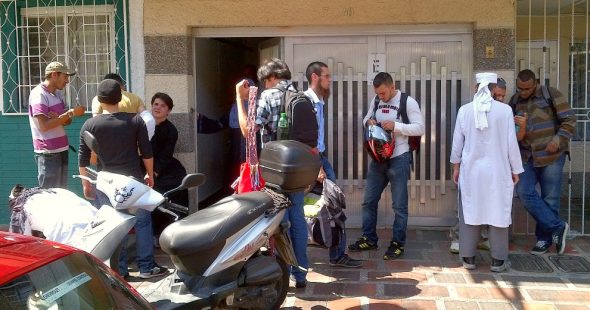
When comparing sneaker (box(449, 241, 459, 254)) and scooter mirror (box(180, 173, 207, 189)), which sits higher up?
scooter mirror (box(180, 173, 207, 189))

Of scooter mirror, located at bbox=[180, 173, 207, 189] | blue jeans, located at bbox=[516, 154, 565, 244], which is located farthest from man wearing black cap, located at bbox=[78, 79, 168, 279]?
blue jeans, located at bbox=[516, 154, 565, 244]

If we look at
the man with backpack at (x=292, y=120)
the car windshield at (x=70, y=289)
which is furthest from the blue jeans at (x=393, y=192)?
the car windshield at (x=70, y=289)

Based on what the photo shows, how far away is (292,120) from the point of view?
508 cm

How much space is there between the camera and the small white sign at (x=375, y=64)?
7.12m

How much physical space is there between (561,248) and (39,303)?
5.21m

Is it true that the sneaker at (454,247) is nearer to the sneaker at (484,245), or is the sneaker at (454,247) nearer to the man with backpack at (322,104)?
the sneaker at (484,245)

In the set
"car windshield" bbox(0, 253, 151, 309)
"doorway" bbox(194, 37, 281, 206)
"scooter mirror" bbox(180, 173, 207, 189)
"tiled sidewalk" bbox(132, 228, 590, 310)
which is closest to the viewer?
"car windshield" bbox(0, 253, 151, 309)

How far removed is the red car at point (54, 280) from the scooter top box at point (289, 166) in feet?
6.10

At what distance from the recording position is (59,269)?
2.43 meters

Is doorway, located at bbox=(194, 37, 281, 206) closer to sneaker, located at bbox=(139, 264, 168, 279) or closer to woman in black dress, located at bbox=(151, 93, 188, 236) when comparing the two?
woman in black dress, located at bbox=(151, 93, 188, 236)

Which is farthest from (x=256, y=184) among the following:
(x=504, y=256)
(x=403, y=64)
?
(x=403, y=64)

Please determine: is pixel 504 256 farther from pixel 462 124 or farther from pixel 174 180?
pixel 174 180

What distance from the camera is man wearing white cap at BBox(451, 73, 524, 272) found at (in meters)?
Answer: 5.50

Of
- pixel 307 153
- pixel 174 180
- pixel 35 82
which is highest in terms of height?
pixel 35 82
